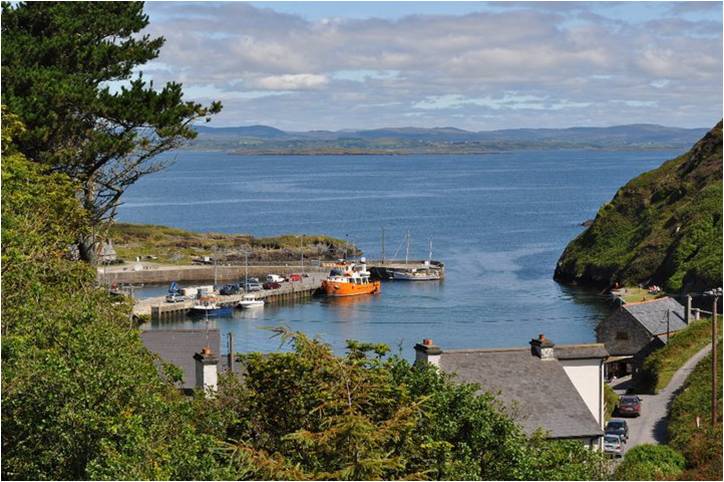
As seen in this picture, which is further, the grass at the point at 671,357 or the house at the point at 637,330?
the house at the point at 637,330

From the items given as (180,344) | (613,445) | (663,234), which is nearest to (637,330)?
(613,445)

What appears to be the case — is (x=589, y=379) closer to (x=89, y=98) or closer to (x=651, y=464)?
(x=651, y=464)

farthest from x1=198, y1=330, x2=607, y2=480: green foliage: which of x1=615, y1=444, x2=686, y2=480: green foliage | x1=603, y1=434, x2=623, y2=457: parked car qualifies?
x1=603, y1=434, x2=623, y2=457: parked car

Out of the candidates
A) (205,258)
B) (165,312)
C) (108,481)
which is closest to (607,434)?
(108,481)

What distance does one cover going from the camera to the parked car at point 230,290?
8275 cm

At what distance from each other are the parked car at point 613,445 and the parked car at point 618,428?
458mm

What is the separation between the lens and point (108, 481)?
451 inches

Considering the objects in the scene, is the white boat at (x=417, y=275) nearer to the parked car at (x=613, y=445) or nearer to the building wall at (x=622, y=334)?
the building wall at (x=622, y=334)

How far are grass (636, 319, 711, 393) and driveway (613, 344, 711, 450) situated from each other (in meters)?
0.29

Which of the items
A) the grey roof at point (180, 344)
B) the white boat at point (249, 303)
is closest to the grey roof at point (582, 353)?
the grey roof at point (180, 344)

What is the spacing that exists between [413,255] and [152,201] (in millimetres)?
99107

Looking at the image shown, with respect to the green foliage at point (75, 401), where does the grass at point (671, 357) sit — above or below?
below

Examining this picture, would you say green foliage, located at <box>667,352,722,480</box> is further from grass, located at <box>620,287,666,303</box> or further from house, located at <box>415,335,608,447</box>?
grass, located at <box>620,287,666,303</box>

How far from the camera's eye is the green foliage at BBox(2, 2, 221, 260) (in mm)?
24094
